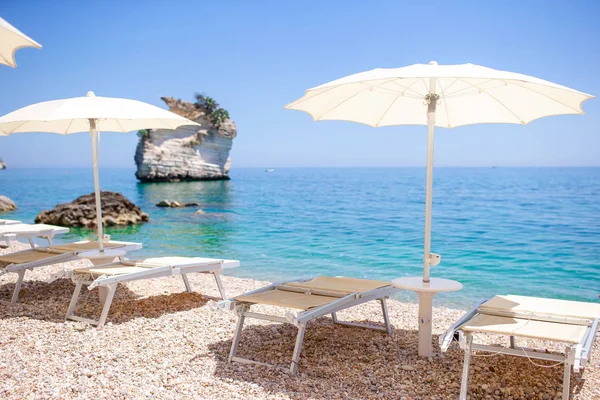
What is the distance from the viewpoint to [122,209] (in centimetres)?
2036

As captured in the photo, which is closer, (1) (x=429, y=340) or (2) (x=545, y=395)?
(2) (x=545, y=395)

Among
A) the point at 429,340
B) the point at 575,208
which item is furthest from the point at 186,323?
the point at 575,208

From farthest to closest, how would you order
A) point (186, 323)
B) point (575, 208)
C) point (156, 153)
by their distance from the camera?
1. point (156, 153)
2. point (575, 208)
3. point (186, 323)

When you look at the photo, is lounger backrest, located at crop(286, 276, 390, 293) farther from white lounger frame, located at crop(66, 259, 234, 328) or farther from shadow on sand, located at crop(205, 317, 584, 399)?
white lounger frame, located at crop(66, 259, 234, 328)

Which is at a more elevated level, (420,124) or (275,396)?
(420,124)

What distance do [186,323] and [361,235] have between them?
514 inches

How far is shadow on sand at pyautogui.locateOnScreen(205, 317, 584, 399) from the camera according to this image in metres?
3.63

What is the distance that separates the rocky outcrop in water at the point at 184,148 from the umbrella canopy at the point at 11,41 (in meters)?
45.4

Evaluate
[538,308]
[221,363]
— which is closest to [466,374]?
[538,308]

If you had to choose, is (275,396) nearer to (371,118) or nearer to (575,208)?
(371,118)

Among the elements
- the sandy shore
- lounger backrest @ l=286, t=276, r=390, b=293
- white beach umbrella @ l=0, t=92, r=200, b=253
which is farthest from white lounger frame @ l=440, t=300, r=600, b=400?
white beach umbrella @ l=0, t=92, r=200, b=253

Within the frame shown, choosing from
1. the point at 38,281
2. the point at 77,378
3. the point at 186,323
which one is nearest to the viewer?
the point at 77,378

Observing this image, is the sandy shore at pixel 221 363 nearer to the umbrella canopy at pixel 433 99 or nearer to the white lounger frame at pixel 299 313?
the white lounger frame at pixel 299 313

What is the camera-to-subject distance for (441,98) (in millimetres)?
4891
